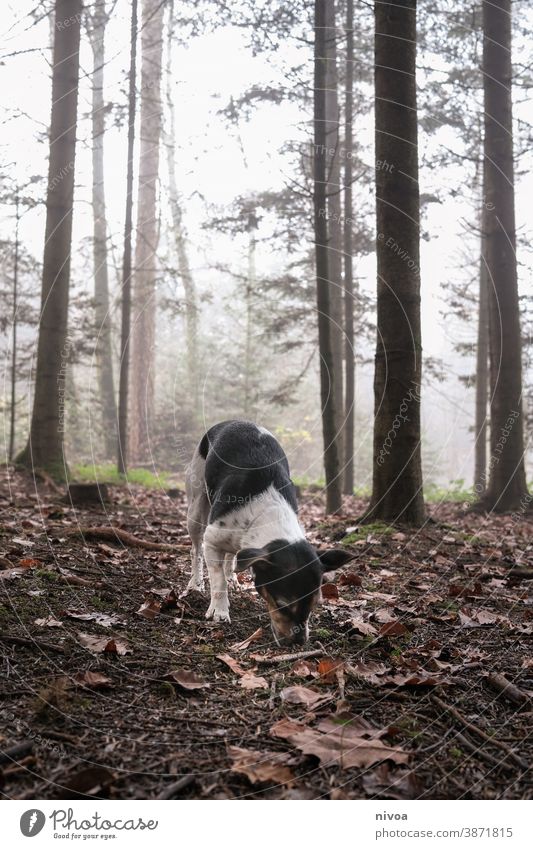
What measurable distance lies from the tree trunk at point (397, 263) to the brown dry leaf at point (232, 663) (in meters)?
4.84

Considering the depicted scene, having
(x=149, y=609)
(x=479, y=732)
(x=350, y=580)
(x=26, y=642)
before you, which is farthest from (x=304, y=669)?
(x=350, y=580)

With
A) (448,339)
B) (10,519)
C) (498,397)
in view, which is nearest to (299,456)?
(448,339)

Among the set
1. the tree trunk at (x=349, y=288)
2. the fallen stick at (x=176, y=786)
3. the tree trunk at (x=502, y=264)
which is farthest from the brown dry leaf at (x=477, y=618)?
the tree trunk at (x=349, y=288)

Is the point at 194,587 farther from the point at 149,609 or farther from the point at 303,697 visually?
the point at 303,697

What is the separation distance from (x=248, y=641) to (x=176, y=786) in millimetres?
2224

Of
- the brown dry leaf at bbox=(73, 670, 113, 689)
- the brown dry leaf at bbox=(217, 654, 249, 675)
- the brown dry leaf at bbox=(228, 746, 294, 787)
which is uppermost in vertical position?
the brown dry leaf at bbox=(73, 670, 113, 689)

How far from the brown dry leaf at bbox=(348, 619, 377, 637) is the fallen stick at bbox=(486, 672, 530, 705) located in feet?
3.51

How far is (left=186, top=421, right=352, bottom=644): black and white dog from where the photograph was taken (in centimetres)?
481

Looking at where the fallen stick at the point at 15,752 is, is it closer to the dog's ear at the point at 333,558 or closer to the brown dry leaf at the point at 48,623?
the brown dry leaf at the point at 48,623

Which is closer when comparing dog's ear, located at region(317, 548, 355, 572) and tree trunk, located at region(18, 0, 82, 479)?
dog's ear, located at region(317, 548, 355, 572)

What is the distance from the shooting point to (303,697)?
378cm

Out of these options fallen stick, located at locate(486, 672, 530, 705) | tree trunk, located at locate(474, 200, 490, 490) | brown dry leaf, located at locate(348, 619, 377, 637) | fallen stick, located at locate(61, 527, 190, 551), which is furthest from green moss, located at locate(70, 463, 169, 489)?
fallen stick, located at locate(486, 672, 530, 705)

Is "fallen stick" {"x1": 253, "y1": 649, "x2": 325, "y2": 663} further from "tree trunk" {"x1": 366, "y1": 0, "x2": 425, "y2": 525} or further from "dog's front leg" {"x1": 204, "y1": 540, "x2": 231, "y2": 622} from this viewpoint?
"tree trunk" {"x1": 366, "y1": 0, "x2": 425, "y2": 525}

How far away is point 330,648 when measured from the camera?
478 centimetres
